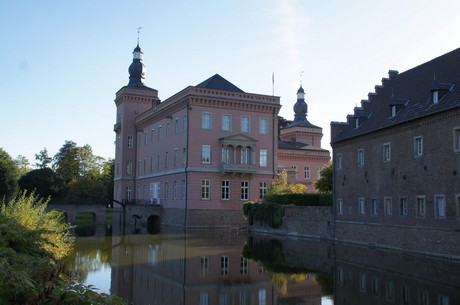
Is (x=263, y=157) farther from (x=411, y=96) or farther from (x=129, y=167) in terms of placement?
(x=411, y=96)

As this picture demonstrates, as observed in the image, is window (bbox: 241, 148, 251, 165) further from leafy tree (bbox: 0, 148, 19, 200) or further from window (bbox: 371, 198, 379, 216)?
leafy tree (bbox: 0, 148, 19, 200)

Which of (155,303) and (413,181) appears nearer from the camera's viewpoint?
(155,303)

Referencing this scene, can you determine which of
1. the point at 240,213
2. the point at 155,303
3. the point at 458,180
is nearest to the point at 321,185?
the point at 240,213

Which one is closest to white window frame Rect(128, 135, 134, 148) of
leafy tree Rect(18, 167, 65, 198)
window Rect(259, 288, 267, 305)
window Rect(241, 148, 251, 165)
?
leafy tree Rect(18, 167, 65, 198)

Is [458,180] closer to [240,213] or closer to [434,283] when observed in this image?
[434,283]

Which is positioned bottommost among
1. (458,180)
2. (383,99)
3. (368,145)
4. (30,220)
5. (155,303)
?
(155,303)

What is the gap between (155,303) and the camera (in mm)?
12992

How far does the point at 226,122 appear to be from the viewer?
158 feet

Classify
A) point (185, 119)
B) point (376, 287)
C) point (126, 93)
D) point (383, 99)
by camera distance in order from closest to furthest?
1. point (376, 287)
2. point (383, 99)
3. point (185, 119)
4. point (126, 93)

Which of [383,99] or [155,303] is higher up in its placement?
[383,99]

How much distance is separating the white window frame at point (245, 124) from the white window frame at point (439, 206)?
89.3 feet

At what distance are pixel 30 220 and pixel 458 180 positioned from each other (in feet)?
53.9

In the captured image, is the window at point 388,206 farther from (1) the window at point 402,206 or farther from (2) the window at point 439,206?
(2) the window at point 439,206

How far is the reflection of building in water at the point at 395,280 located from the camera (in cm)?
1345
